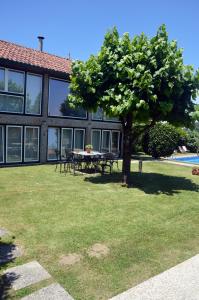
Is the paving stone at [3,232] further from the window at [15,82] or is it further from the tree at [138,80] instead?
the window at [15,82]

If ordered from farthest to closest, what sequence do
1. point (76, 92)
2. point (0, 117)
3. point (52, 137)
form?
point (52, 137)
point (0, 117)
point (76, 92)

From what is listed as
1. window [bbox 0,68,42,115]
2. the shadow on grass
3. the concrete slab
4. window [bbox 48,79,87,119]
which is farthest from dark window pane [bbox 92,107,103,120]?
the concrete slab

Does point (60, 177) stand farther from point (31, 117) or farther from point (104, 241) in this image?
point (104, 241)

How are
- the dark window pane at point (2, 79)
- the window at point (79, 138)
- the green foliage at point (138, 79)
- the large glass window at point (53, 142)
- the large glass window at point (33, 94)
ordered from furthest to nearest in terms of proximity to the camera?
the window at point (79, 138) < the large glass window at point (53, 142) < the large glass window at point (33, 94) < the dark window pane at point (2, 79) < the green foliage at point (138, 79)

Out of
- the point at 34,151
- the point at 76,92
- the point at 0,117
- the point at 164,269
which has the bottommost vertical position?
the point at 164,269

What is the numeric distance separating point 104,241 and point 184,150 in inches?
967

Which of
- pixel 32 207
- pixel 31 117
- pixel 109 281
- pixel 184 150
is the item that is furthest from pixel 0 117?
pixel 184 150

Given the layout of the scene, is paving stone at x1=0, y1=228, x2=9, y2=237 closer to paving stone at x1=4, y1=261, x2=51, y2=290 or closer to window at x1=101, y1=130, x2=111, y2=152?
paving stone at x1=4, y1=261, x2=51, y2=290

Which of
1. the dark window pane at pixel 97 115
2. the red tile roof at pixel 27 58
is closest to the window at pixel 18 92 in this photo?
the red tile roof at pixel 27 58

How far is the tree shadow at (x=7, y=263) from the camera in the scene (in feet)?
13.1

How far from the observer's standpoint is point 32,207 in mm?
8016

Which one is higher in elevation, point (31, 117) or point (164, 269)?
point (31, 117)

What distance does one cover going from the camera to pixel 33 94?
16.4m

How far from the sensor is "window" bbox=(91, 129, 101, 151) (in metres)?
20.3
